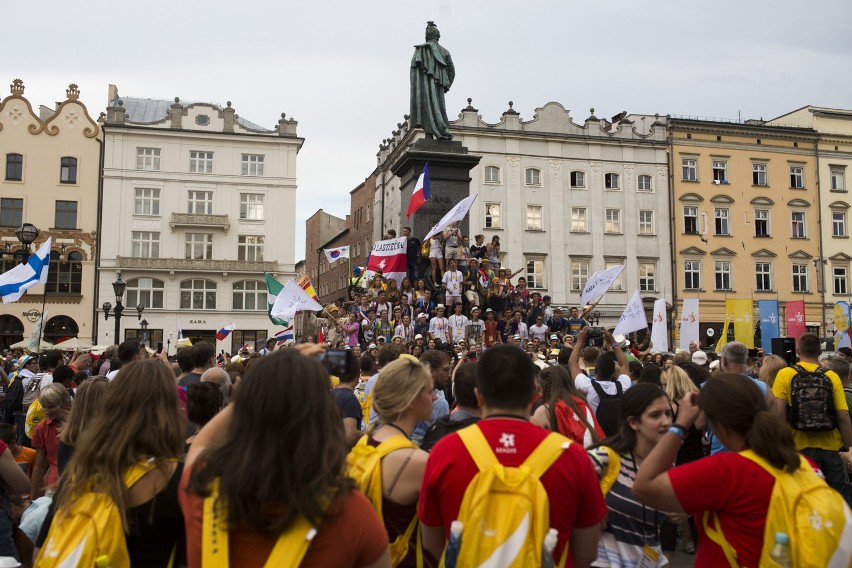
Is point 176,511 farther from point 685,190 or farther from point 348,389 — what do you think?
point 685,190

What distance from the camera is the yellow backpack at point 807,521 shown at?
299 centimetres

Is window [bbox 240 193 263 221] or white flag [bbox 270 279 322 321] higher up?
window [bbox 240 193 263 221]

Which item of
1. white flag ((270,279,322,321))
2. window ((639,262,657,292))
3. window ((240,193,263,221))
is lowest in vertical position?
white flag ((270,279,322,321))

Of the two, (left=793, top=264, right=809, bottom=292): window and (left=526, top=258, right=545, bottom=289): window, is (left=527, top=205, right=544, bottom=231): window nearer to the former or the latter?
(left=526, top=258, right=545, bottom=289): window

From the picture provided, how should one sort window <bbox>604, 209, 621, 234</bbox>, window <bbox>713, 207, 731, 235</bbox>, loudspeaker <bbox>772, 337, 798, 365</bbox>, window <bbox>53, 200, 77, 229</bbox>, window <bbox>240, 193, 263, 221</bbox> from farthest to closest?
window <bbox>240, 193, 263, 221</bbox>
window <bbox>713, 207, 731, 235</bbox>
window <bbox>53, 200, 77, 229</bbox>
window <bbox>604, 209, 621, 234</bbox>
loudspeaker <bbox>772, 337, 798, 365</bbox>

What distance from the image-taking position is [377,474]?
3545mm

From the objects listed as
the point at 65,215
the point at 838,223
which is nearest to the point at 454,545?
the point at 65,215

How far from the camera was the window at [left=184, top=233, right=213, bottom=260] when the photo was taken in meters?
53.0

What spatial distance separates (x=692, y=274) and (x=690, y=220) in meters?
3.50

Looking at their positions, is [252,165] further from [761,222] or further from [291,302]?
[291,302]

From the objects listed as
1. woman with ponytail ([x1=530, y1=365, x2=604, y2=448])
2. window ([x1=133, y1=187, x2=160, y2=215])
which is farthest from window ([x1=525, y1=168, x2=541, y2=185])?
woman with ponytail ([x1=530, y1=365, x2=604, y2=448])

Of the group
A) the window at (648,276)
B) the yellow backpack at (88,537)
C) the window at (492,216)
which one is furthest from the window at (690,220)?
the yellow backpack at (88,537)

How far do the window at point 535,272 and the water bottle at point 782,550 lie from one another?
4473cm

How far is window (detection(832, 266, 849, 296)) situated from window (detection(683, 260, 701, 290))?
32.4 feet
